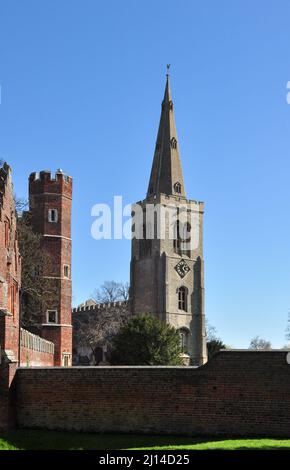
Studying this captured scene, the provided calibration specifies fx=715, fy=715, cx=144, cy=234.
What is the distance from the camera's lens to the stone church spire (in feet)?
261

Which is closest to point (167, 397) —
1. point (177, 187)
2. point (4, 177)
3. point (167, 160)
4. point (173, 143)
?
point (4, 177)

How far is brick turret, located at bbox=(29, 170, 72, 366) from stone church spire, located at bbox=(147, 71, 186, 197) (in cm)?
3697

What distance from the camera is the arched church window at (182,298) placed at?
245 ft

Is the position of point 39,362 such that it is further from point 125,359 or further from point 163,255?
point 163,255

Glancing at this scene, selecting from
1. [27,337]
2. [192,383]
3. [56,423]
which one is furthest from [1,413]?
[27,337]

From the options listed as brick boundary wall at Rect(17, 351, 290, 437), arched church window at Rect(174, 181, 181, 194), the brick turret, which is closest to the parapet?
the brick turret

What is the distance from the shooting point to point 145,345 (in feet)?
159

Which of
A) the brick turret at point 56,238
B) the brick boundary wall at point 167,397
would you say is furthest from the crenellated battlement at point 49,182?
the brick boundary wall at point 167,397

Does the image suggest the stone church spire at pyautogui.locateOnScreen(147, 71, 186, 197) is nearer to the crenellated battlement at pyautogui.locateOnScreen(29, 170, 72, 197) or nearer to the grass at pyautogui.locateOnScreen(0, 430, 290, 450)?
the crenellated battlement at pyautogui.locateOnScreen(29, 170, 72, 197)

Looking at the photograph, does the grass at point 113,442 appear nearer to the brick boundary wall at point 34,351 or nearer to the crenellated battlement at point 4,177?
the crenellated battlement at point 4,177

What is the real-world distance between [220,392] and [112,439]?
313cm

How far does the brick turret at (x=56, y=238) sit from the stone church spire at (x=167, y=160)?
37.0 metres

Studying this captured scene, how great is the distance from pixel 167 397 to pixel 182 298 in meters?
55.8

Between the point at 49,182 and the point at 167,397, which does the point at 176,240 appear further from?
the point at 167,397
